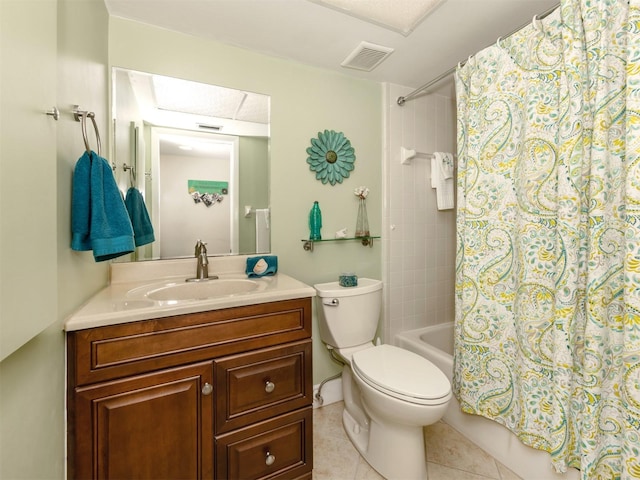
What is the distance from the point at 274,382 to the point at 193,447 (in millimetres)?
341

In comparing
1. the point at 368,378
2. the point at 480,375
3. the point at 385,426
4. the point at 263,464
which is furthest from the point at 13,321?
the point at 480,375

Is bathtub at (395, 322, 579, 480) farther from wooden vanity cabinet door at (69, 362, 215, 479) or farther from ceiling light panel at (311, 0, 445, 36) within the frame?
ceiling light panel at (311, 0, 445, 36)

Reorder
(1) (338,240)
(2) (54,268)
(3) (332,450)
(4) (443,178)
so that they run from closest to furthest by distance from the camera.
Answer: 1. (2) (54,268)
2. (3) (332,450)
3. (1) (338,240)
4. (4) (443,178)

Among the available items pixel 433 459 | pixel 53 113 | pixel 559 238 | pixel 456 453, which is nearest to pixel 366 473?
pixel 433 459

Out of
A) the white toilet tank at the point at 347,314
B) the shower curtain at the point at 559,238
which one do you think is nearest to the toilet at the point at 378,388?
the white toilet tank at the point at 347,314

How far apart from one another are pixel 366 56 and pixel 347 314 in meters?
1.53

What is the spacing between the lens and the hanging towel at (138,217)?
52.9 inches

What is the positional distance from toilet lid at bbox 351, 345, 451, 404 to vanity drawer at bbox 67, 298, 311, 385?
36cm

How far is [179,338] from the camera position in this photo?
973 mm

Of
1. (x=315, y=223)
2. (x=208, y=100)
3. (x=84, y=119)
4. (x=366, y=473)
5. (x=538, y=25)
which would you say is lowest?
(x=366, y=473)

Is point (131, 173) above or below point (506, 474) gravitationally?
above

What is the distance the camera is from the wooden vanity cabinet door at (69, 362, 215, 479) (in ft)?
2.82

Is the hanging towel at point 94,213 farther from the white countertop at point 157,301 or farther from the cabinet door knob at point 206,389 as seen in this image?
the cabinet door knob at point 206,389

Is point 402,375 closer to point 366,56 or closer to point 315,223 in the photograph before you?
A: point 315,223
